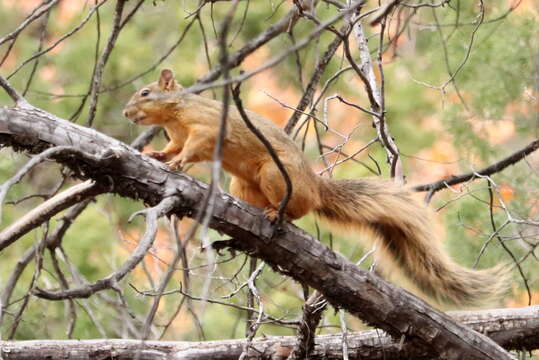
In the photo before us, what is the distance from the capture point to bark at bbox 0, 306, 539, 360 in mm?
2848

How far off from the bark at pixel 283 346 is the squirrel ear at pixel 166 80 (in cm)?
102

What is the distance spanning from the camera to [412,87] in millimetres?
8125

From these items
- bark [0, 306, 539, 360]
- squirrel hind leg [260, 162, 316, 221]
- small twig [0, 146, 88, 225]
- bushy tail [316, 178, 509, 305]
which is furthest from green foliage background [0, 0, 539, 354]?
small twig [0, 146, 88, 225]

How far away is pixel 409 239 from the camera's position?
2965 millimetres

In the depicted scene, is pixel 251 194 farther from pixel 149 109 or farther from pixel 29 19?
pixel 29 19

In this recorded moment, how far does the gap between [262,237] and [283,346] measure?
632 mm

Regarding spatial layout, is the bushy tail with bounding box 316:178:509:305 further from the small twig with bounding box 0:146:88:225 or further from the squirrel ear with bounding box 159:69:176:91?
the small twig with bounding box 0:146:88:225

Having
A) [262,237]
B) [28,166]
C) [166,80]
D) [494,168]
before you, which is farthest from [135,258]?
[494,168]

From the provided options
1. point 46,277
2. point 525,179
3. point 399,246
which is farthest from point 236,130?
point 46,277

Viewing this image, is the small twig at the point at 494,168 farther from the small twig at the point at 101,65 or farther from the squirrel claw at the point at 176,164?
the small twig at the point at 101,65

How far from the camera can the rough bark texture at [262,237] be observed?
6.97 ft

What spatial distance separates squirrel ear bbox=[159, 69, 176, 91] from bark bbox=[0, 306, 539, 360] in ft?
3.36

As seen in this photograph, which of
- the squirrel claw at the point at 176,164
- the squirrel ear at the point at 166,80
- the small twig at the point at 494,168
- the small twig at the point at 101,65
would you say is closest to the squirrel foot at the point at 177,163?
the squirrel claw at the point at 176,164

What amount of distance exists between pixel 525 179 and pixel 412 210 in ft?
4.44
